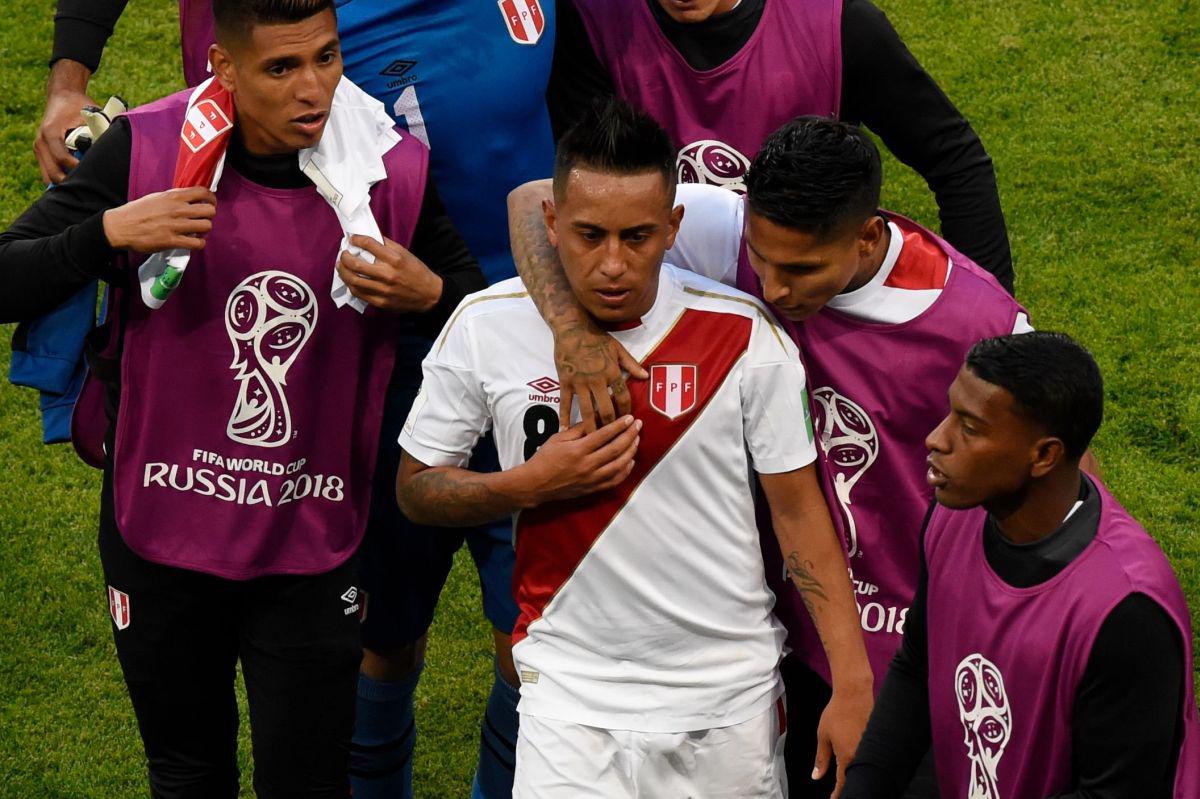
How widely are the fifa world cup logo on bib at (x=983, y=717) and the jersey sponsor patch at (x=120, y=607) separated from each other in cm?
185

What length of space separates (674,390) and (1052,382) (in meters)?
0.82

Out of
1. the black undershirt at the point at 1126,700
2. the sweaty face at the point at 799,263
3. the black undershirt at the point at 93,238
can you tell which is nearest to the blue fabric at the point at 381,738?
the black undershirt at the point at 93,238

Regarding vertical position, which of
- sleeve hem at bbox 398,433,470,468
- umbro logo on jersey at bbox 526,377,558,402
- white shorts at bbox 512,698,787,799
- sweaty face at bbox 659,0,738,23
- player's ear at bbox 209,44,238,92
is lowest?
white shorts at bbox 512,698,787,799

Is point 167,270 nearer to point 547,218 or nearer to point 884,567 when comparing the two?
point 547,218

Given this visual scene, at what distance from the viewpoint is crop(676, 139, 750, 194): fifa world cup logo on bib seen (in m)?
4.37

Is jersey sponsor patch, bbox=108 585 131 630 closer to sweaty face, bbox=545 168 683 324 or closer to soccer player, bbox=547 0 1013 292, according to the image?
sweaty face, bbox=545 168 683 324

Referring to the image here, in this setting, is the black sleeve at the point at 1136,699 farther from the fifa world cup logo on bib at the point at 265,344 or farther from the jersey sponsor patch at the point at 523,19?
the jersey sponsor patch at the point at 523,19

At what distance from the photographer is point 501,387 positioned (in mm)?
3848

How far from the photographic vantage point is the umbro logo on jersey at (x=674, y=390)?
12.4ft

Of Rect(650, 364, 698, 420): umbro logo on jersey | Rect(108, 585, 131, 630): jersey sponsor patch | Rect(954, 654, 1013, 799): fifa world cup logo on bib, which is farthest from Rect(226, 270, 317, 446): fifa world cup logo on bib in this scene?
Rect(954, 654, 1013, 799): fifa world cup logo on bib

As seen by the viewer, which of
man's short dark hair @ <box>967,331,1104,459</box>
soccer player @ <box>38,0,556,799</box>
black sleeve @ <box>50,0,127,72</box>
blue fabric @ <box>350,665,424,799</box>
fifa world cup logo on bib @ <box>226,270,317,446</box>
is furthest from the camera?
blue fabric @ <box>350,665,424,799</box>

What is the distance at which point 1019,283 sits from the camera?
7.60 metres

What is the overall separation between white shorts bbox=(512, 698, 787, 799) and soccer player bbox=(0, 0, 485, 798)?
65 cm

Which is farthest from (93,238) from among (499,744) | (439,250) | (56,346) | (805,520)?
(499,744)
